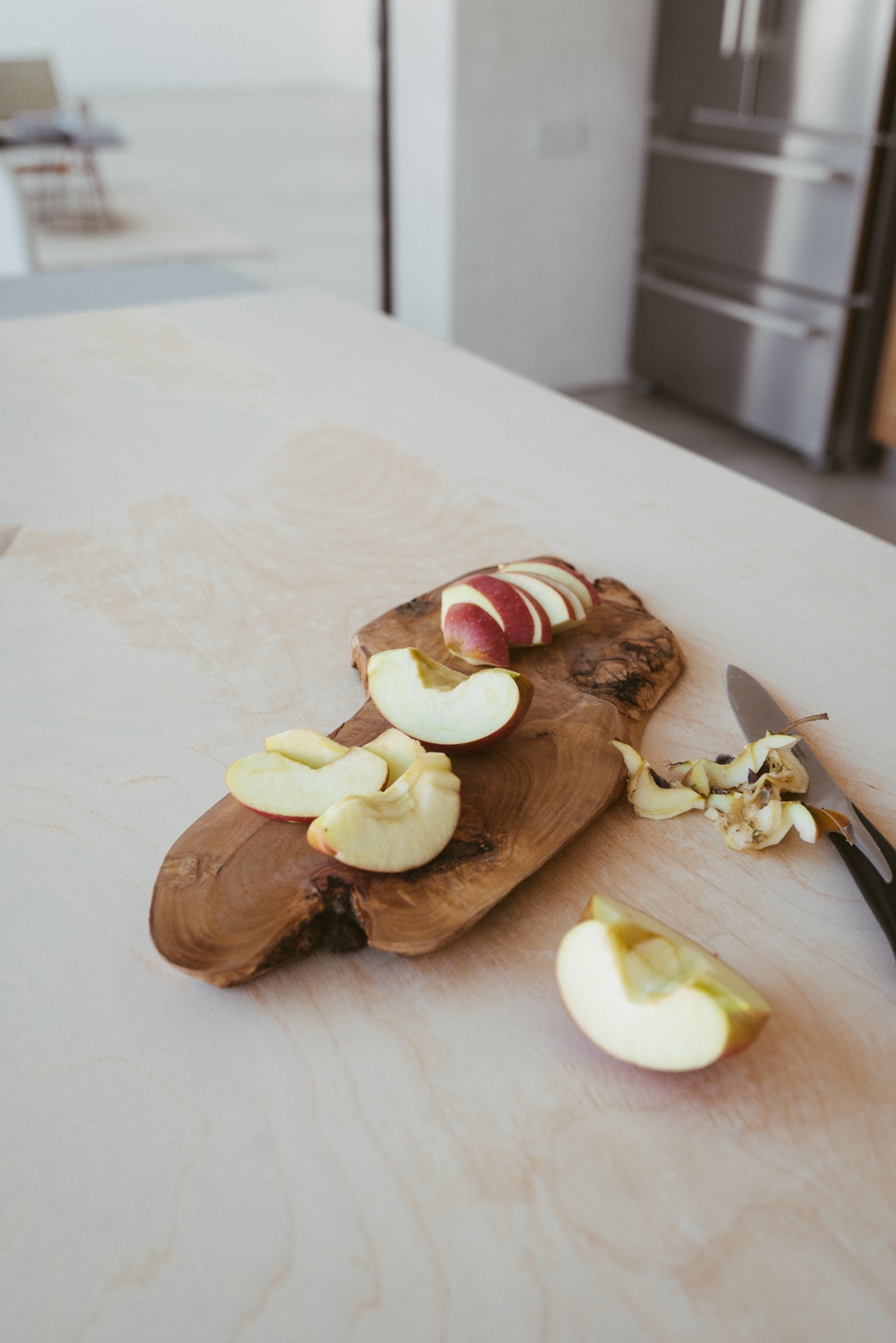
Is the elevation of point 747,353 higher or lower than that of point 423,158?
lower

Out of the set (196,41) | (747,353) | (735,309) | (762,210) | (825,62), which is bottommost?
(747,353)

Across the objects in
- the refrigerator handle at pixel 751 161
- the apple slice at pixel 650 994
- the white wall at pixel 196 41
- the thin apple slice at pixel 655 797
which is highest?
the white wall at pixel 196 41

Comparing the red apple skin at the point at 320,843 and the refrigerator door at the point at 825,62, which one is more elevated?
the refrigerator door at the point at 825,62

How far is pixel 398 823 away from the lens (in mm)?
540

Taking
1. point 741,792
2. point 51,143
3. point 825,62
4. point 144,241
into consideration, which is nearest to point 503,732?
point 741,792

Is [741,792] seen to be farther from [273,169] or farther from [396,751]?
[273,169]

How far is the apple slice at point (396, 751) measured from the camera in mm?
582

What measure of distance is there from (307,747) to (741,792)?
0.25m

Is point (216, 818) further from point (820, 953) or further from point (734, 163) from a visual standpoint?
point (734, 163)

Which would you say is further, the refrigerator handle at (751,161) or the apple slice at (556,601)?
the refrigerator handle at (751,161)

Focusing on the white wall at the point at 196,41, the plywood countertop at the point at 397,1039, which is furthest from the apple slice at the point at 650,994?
the white wall at the point at 196,41

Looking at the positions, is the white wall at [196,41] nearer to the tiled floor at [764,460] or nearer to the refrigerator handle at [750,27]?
the tiled floor at [764,460]

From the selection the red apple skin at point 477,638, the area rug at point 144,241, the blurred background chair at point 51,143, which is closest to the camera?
the red apple skin at point 477,638

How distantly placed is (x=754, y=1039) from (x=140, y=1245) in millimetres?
253
